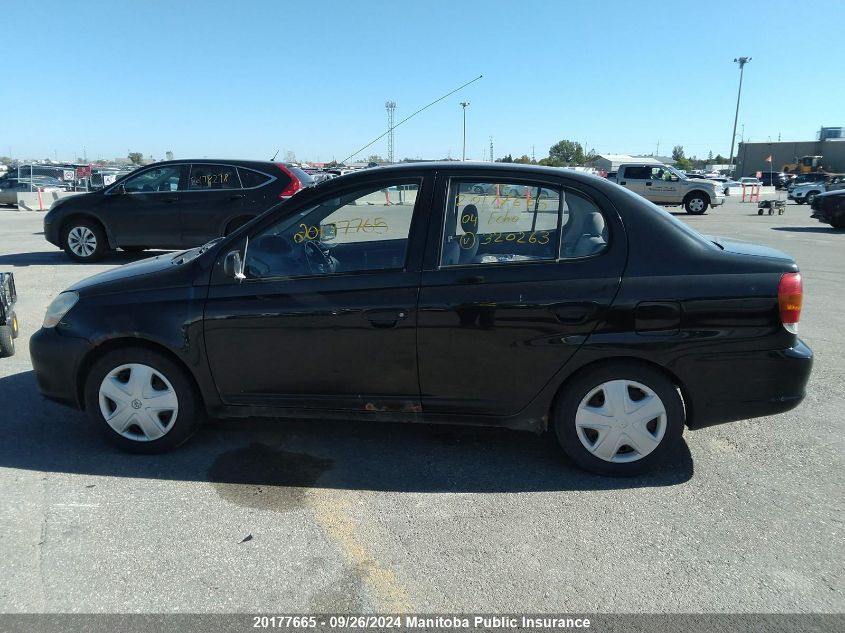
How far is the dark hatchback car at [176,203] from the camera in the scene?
1048cm

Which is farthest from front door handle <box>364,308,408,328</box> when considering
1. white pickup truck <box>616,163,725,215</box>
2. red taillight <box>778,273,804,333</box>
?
white pickup truck <box>616,163,725,215</box>

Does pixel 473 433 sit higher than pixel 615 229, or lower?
lower

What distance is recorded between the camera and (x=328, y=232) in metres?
3.98

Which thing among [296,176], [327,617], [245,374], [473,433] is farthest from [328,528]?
[296,176]

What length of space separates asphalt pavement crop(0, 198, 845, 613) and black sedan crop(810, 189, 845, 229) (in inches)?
662

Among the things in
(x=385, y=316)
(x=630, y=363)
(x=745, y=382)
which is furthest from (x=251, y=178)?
(x=745, y=382)

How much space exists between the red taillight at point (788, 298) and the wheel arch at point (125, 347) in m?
3.28

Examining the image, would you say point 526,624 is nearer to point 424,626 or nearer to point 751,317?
point 424,626

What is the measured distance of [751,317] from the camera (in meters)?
3.51

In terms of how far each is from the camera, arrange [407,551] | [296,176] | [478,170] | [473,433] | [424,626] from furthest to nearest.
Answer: [296,176] → [473,433] → [478,170] → [407,551] → [424,626]

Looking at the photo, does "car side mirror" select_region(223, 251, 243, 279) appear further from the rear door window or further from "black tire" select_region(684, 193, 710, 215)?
"black tire" select_region(684, 193, 710, 215)

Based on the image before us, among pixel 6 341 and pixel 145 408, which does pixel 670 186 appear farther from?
pixel 145 408

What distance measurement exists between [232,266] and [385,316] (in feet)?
2.99

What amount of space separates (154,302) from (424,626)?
2.38 metres
